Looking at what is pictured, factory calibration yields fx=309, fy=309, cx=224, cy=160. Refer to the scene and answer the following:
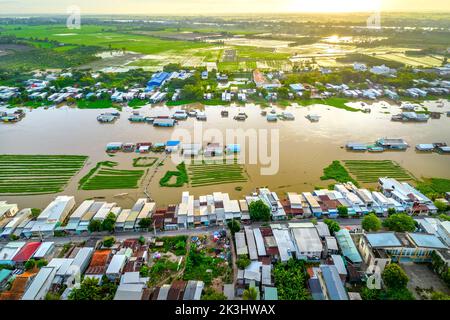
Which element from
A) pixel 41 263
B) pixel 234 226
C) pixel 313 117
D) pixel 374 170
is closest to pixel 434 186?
pixel 374 170

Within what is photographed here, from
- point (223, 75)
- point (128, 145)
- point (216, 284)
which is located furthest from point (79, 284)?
point (223, 75)

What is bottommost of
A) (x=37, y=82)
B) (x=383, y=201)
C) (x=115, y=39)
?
(x=383, y=201)

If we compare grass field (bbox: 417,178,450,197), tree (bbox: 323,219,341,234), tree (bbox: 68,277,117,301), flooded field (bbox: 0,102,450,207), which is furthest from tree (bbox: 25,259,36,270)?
grass field (bbox: 417,178,450,197)

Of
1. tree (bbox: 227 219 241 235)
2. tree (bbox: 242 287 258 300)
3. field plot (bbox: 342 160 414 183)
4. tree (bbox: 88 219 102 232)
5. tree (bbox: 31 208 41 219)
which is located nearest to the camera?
tree (bbox: 242 287 258 300)

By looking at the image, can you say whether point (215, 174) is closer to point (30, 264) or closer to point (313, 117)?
point (30, 264)

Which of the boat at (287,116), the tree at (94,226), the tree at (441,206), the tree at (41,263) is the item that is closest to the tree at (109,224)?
the tree at (94,226)

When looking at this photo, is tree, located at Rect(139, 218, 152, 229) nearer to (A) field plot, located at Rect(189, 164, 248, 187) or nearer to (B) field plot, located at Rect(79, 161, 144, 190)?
(B) field plot, located at Rect(79, 161, 144, 190)

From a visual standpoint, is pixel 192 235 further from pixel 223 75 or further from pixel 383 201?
pixel 223 75
